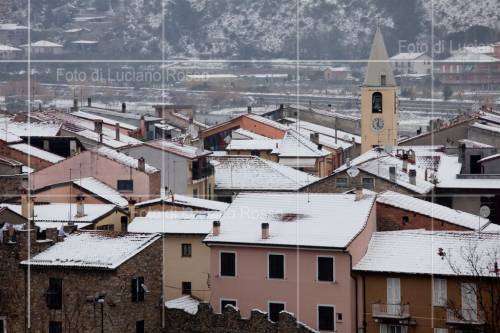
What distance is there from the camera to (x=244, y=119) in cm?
3519

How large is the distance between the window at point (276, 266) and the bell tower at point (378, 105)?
19629 millimetres

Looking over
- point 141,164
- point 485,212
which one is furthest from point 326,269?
point 141,164

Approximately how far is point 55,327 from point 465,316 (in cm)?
352

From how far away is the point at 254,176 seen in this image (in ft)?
84.3

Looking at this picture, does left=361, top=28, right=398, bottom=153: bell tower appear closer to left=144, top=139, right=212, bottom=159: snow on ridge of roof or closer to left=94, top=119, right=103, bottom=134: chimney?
left=94, top=119, right=103, bottom=134: chimney

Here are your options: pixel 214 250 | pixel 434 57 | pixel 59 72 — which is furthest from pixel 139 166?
pixel 434 57

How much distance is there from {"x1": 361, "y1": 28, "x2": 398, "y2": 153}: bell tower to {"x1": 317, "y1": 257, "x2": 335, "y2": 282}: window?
65.2 ft

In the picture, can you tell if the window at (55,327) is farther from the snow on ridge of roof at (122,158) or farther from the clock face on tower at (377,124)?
the clock face on tower at (377,124)

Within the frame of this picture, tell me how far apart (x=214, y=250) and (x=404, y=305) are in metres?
1.98

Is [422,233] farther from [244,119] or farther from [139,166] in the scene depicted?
[244,119]

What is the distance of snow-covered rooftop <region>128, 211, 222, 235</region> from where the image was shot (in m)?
17.6

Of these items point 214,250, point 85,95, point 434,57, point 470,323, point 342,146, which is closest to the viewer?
point 470,323

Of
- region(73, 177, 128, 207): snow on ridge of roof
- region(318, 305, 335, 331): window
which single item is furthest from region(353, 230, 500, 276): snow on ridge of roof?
region(73, 177, 128, 207): snow on ridge of roof

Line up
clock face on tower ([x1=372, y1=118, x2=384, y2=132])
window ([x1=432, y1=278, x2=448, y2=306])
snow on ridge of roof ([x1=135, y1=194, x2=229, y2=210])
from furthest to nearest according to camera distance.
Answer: clock face on tower ([x1=372, y1=118, x2=384, y2=132]), snow on ridge of roof ([x1=135, y1=194, x2=229, y2=210]), window ([x1=432, y1=278, x2=448, y2=306])
